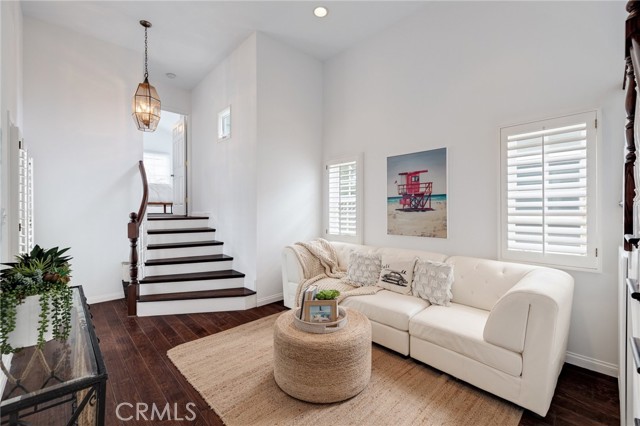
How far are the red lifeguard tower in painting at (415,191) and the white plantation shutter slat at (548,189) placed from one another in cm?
78

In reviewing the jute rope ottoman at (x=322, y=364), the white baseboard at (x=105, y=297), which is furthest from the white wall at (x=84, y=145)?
the jute rope ottoman at (x=322, y=364)

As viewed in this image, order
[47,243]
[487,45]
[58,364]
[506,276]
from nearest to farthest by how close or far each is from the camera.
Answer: [58,364]
[506,276]
[487,45]
[47,243]

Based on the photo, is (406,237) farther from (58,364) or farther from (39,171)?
(39,171)

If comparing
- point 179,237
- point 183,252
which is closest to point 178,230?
point 179,237

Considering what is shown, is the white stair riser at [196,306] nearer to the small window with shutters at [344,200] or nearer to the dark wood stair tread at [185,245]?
the dark wood stair tread at [185,245]

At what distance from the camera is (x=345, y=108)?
4238 mm

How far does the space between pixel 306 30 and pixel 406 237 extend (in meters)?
2.97

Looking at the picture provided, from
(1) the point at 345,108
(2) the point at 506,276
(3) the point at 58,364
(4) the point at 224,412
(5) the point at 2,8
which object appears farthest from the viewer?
(1) the point at 345,108

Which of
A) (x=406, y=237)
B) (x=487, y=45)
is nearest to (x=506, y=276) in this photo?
(x=406, y=237)

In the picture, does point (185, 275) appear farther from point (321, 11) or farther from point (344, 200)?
point (321, 11)

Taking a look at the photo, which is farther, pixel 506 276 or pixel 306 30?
pixel 306 30

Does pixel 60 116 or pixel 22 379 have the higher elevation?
pixel 60 116

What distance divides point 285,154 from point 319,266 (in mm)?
1669

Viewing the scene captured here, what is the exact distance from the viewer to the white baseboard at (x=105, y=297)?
13.1 ft
